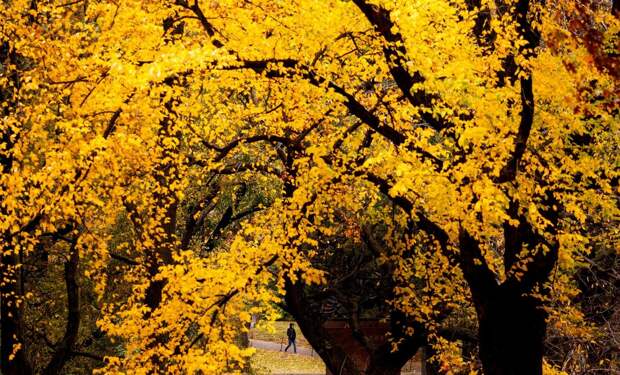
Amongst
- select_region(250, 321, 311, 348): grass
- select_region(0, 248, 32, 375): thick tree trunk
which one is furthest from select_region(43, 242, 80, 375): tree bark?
select_region(250, 321, 311, 348): grass

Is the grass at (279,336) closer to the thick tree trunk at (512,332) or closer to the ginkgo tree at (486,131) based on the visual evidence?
the thick tree trunk at (512,332)

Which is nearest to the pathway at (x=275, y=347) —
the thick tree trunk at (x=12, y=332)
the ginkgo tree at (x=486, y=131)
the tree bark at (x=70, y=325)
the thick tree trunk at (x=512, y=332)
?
the tree bark at (x=70, y=325)

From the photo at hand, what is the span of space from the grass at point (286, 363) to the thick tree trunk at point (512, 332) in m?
24.5

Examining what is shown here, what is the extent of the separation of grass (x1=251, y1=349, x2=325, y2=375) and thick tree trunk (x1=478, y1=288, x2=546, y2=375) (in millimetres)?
24496

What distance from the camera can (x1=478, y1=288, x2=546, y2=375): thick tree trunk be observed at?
10.3m

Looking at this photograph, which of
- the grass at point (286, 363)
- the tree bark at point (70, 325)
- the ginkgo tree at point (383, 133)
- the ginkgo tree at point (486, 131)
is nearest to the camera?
the ginkgo tree at point (486, 131)

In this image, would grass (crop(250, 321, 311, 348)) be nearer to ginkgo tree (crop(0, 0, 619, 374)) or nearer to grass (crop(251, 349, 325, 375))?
grass (crop(251, 349, 325, 375))

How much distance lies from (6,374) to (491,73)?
→ 933 cm

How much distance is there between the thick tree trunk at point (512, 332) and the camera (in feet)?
33.8

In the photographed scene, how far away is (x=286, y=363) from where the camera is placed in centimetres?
3841

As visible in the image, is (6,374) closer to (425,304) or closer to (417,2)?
(425,304)

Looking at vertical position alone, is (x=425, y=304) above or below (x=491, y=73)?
below

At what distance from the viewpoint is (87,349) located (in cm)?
→ 2217

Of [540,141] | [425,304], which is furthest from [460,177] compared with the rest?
[425,304]
